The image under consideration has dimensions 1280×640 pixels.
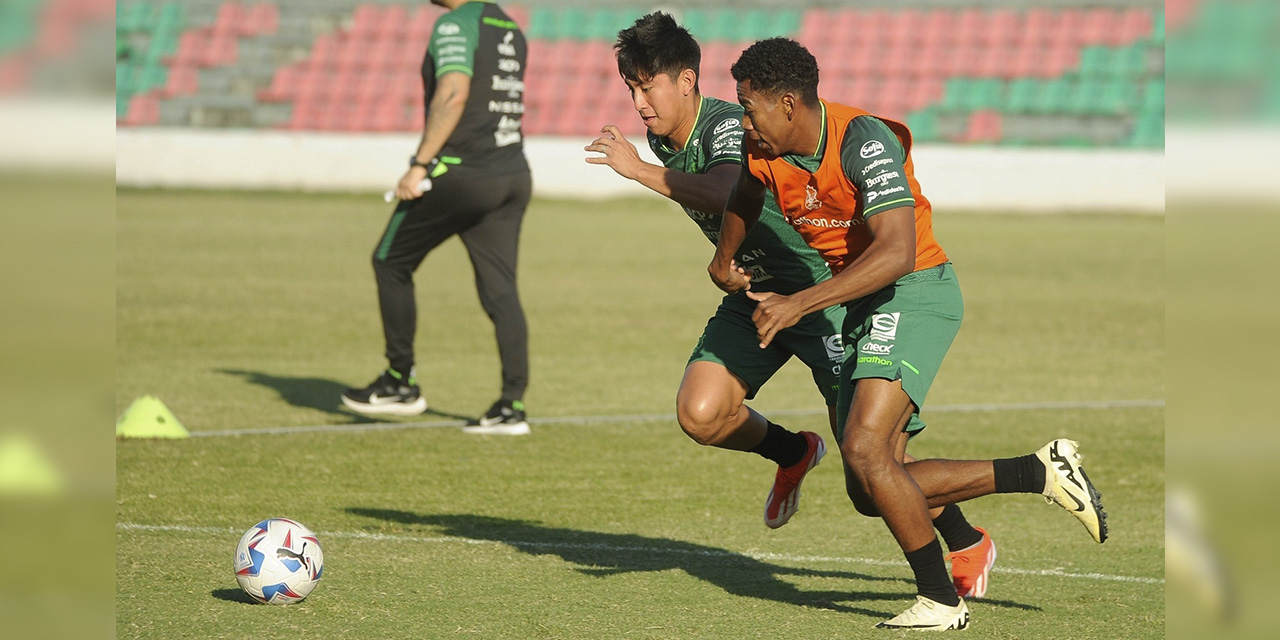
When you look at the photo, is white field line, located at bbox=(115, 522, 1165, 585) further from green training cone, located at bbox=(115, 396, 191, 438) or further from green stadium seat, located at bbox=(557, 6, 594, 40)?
green stadium seat, located at bbox=(557, 6, 594, 40)

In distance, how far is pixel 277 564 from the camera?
5.23 metres

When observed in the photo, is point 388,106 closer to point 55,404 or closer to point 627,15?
point 627,15

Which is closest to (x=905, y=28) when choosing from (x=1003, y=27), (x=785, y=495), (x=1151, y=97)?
(x=1003, y=27)

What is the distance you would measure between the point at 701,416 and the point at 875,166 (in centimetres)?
151

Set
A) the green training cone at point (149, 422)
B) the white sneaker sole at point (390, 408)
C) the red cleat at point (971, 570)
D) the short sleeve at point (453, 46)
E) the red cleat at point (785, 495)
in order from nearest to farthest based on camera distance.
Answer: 1. the red cleat at point (971, 570)
2. the red cleat at point (785, 495)
3. the green training cone at point (149, 422)
4. the short sleeve at point (453, 46)
5. the white sneaker sole at point (390, 408)

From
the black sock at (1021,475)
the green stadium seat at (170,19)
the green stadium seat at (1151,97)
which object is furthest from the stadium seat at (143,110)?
the black sock at (1021,475)

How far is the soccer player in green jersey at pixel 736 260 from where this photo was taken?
6.02 metres

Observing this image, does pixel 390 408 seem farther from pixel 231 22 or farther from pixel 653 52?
pixel 231 22

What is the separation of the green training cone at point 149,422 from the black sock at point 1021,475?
5535 millimetres

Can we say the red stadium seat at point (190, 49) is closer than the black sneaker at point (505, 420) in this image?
No

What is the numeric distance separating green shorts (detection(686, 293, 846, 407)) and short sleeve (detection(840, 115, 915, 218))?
3.51 ft

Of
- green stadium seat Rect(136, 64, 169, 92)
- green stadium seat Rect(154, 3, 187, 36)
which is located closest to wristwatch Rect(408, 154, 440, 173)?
green stadium seat Rect(136, 64, 169, 92)

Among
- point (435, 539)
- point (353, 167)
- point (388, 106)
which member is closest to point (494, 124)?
point (435, 539)

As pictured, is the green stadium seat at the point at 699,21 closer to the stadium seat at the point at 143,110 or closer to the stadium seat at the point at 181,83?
the stadium seat at the point at 181,83
